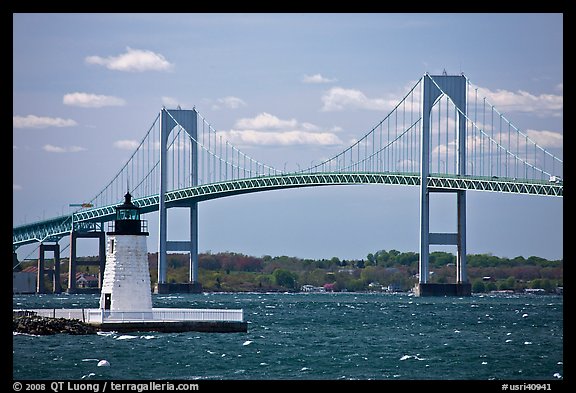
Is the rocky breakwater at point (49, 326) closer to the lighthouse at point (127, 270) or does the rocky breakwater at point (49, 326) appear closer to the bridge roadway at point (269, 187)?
the lighthouse at point (127, 270)

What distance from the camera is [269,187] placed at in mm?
75750

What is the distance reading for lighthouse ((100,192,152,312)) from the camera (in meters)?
31.5

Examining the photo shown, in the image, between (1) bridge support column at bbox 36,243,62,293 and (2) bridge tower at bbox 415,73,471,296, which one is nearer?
(2) bridge tower at bbox 415,73,471,296

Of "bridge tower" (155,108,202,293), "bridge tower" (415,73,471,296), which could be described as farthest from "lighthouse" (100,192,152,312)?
"bridge tower" (155,108,202,293)

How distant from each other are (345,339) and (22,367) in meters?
11.6

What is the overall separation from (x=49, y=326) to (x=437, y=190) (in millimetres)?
39980

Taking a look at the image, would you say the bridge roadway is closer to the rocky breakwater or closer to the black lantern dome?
the rocky breakwater

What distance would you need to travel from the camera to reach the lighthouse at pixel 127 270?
31.5m

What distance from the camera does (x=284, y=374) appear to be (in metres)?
27.4

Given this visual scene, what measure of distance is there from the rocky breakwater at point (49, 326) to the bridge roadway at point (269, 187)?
29670 mm

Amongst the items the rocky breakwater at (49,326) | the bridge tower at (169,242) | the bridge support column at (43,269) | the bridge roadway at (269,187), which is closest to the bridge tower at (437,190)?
the bridge roadway at (269,187)
